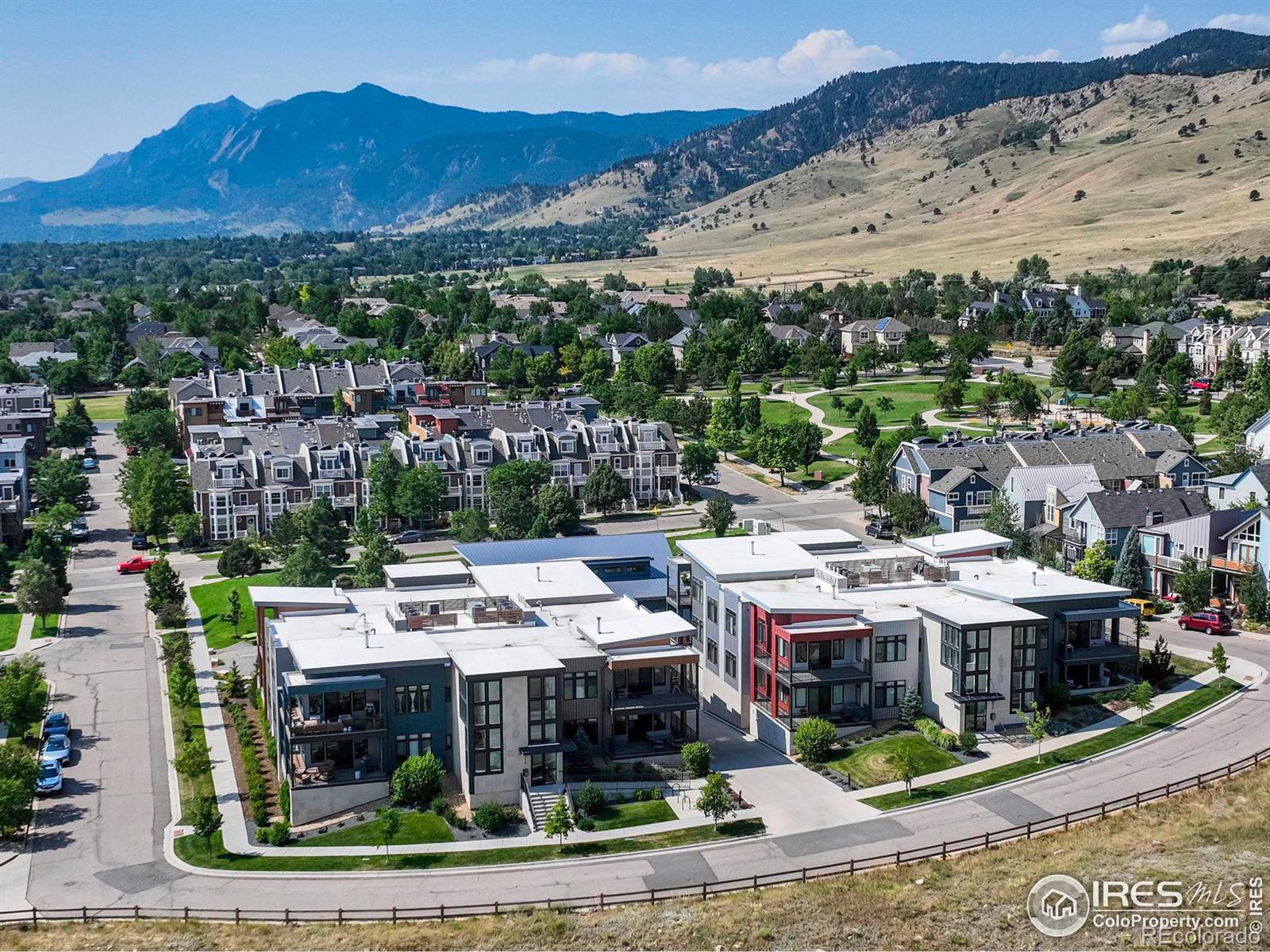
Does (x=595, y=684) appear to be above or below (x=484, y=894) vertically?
above

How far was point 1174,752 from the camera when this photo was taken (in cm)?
4966

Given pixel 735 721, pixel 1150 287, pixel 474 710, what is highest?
pixel 1150 287

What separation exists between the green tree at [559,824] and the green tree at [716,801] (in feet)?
14.4

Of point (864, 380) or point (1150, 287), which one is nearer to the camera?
point (864, 380)

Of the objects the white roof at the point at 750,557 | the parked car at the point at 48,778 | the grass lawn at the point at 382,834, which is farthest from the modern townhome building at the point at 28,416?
the grass lawn at the point at 382,834

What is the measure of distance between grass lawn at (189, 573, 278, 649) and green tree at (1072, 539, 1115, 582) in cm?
4256

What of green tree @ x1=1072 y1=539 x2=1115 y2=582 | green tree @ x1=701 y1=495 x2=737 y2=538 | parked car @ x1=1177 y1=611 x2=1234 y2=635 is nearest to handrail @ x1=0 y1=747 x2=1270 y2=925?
parked car @ x1=1177 y1=611 x2=1234 y2=635

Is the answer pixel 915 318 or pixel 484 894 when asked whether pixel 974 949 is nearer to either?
pixel 484 894

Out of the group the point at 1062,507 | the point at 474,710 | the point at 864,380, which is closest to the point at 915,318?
the point at 864,380

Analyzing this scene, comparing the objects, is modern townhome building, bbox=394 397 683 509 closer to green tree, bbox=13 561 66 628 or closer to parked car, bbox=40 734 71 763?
green tree, bbox=13 561 66 628

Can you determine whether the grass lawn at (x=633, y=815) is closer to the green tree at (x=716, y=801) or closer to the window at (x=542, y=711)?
the green tree at (x=716, y=801)

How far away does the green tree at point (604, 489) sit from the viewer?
9500 cm

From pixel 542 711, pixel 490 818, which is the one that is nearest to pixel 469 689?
pixel 542 711

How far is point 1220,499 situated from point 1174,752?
34.6m
